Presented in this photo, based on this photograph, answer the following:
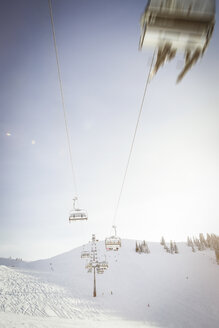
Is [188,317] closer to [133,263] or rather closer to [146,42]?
[146,42]

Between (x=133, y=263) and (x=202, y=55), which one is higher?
(x=202, y=55)

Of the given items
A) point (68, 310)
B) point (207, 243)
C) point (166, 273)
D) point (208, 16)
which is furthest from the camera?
point (207, 243)

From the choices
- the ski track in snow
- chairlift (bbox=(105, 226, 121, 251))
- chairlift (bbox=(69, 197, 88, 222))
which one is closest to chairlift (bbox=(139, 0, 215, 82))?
chairlift (bbox=(69, 197, 88, 222))

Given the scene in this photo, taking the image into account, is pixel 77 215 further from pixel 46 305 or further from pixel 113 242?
pixel 46 305

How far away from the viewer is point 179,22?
273 centimetres

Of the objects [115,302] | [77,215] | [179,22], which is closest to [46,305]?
[115,302]

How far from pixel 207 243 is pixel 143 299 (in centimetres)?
11691

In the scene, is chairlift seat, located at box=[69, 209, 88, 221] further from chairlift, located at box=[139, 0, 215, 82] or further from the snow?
chairlift, located at box=[139, 0, 215, 82]

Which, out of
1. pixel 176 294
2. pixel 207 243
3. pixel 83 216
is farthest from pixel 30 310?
pixel 207 243

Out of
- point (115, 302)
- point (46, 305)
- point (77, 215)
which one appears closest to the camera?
point (77, 215)

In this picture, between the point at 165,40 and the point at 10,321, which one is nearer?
the point at 165,40

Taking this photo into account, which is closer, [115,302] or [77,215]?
[77,215]

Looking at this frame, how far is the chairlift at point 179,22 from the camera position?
2.68 meters

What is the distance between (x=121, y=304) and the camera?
25.3 meters
